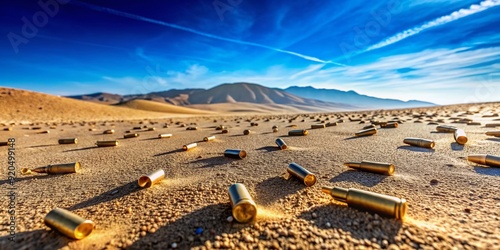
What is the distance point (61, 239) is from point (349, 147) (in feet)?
24.5

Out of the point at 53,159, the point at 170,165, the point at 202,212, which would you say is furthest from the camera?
the point at 53,159

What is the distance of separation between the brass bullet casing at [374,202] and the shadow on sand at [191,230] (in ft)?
4.64

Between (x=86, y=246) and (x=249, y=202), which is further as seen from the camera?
(x=249, y=202)

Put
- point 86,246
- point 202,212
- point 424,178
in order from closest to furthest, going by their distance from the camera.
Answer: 1. point 86,246
2. point 202,212
3. point 424,178

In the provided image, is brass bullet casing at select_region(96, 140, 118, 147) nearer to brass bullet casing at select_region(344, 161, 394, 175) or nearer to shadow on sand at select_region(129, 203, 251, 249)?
shadow on sand at select_region(129, 203, 251, 249)

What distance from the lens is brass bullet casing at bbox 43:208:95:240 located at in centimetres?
276

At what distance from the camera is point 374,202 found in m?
3.01

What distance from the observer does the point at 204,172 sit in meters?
5.49

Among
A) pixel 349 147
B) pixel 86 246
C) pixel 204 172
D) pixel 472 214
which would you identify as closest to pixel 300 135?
pixel 349 147

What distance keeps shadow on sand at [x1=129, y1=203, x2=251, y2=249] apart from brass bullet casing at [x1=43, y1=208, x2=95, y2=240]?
69 cm

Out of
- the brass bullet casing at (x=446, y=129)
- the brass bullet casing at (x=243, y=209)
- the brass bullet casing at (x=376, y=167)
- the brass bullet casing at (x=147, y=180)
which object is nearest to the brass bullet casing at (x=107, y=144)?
the brass bullet casing at (x=147, y=180)

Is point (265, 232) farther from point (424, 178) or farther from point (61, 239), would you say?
point (424, 178)

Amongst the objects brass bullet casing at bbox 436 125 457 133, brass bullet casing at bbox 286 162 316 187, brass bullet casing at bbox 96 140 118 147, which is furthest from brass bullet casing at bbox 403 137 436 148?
brass bullet casing at bbox 96 140 118 147

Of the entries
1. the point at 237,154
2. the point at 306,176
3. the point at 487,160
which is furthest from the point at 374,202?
the point at 237,154
